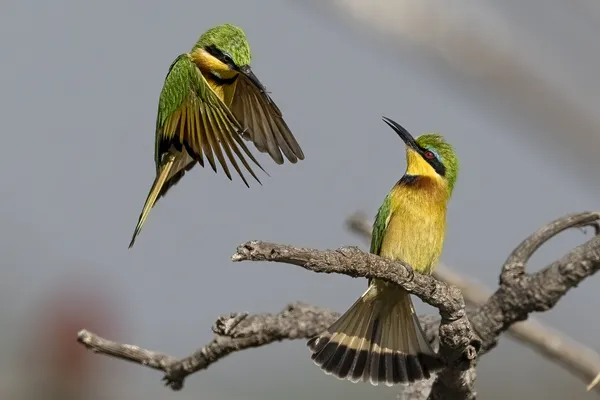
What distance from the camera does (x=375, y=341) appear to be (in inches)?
92.4

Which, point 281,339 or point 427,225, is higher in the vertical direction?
point 427,225

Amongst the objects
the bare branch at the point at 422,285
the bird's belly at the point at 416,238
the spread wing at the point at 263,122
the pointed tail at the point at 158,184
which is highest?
the spread wing at the point at 263,122

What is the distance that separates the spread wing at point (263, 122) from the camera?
205 centimetres

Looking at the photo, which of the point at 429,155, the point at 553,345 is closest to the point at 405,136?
the point at 429,155

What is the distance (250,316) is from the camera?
2.24 m

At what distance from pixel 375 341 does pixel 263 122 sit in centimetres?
57

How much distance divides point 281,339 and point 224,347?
0.53 ft

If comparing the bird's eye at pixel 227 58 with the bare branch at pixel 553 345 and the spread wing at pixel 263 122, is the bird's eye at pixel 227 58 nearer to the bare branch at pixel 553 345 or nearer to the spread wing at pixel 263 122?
the spread wing at pixel 263 122

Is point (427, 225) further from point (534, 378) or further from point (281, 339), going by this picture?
point (534, 378)

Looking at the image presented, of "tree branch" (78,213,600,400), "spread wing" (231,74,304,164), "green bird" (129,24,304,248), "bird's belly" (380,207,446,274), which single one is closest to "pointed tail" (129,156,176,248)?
"green bird" (129,24,304,248)

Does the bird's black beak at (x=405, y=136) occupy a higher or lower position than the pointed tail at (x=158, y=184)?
higher

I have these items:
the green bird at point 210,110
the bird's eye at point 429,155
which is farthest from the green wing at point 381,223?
the green bird at point 210,110

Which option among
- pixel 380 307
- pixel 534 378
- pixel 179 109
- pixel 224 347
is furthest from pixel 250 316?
pixel 534 378

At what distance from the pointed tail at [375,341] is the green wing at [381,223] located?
234 mm
